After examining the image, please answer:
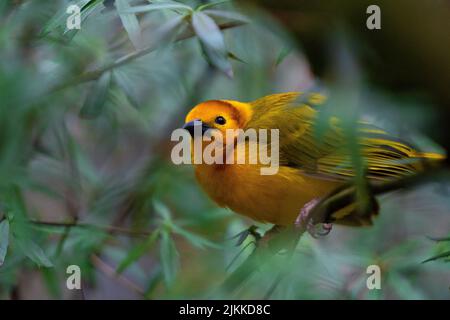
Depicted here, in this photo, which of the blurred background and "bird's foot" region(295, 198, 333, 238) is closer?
the blurred background

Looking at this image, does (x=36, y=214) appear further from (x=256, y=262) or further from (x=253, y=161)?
(x=256, y=262)

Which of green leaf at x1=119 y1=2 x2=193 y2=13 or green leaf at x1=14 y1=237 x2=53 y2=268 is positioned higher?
green leaf at x1=119 y1=2 x2=193 y2=13

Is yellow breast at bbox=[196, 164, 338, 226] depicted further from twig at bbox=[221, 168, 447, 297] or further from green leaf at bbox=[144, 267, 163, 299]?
green leaf at bbox=[144, 267, 163, 299]

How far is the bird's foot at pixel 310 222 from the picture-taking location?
1079mm

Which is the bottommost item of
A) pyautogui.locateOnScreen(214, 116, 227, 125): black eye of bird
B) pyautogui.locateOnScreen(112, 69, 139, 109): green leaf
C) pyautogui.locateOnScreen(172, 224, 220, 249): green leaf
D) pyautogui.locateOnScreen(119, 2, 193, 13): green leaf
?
pyautogui.locateOnScreen(172, 224, 220, 249): green leaf

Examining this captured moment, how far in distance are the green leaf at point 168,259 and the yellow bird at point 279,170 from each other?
18 centimetres

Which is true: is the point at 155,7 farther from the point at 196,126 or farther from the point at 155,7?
the point at 196,126

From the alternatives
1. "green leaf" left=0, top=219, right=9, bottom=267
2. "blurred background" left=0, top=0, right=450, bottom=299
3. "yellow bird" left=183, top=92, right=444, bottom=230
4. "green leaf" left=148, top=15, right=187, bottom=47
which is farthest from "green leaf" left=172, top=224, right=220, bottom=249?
"green leaf" left=148, top=15, right=187, bottom=47

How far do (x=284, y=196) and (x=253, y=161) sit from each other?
0.28 feet

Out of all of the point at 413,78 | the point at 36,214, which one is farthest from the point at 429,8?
the point at 36,214

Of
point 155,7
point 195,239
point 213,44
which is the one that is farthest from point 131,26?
point 195,239

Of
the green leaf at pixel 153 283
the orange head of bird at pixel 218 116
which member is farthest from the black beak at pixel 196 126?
the green leaf at pixel 153 283

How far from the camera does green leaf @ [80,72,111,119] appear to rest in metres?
1.25
